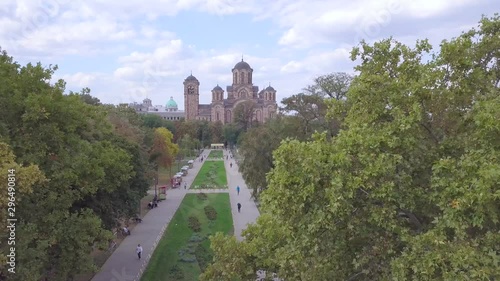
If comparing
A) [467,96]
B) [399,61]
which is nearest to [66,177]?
[399,61]

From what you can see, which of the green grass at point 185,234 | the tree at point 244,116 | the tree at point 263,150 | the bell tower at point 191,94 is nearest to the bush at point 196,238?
the green grass at point 185,234

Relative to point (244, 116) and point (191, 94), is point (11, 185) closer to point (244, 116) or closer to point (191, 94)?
point (244, 116)

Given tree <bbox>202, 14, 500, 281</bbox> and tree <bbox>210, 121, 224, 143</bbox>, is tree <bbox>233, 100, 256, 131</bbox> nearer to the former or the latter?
tree <bbox>210, 121, 224, 143</bbox>

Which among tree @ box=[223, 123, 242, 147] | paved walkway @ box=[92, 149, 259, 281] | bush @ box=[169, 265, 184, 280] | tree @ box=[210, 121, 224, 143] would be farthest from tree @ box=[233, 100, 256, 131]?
bush @ box=[169, 265, 184, 280]

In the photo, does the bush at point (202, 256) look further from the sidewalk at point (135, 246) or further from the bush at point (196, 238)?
the sidewalk at point (135, 246)

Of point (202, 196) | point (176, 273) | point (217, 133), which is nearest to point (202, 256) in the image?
point (176, 273)

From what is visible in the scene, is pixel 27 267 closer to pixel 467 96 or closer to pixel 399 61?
pixel 399 61

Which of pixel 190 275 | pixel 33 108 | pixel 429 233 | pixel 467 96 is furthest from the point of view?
pixel 190 275
